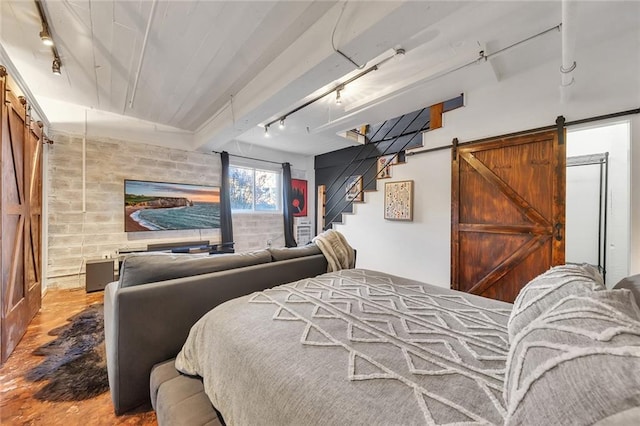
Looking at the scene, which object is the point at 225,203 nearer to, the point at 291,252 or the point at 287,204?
the point at 287,204

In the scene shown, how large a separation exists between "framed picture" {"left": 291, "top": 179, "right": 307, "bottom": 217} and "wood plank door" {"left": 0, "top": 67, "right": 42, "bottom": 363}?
4.20 m

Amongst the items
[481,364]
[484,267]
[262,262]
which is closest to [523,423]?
[481,364]

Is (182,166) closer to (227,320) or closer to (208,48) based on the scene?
(208,48)

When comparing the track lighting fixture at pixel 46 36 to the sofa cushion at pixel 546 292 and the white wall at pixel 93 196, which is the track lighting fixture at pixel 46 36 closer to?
the white wall at pixel 93 196

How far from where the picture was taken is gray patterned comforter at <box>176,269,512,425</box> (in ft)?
2.13

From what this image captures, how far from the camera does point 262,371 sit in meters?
0.83

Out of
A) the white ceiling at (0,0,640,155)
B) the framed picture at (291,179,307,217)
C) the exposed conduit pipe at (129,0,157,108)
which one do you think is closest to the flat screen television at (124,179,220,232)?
the white ceiling at (0,0,640,155)

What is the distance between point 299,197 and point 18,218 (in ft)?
15.1

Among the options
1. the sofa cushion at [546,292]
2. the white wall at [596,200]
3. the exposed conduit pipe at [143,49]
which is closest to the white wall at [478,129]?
the white wall at [596,200]

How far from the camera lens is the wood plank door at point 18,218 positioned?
6.46 ft

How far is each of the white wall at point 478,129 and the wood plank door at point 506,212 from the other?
0.17 meters

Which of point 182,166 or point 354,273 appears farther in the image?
point 182,166

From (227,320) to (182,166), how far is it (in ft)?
13.7

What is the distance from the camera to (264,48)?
2166mm
